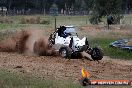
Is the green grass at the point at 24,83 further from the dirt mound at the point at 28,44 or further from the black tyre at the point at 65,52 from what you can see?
the dirt mound at the point at 28,44

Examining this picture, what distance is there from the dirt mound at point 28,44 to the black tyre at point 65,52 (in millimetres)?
1201

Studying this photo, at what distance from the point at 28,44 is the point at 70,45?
3745 mm

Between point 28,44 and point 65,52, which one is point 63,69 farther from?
point 28,44

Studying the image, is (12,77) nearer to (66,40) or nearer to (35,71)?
(35,71)

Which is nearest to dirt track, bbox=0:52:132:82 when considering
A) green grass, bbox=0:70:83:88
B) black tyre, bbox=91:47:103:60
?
green grass, bbox=0:70:83:88

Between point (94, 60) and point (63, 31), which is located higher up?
point (63, 31)

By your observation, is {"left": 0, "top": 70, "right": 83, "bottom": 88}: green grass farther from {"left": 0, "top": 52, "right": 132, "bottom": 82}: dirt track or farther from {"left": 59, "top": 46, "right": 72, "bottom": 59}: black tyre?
{"left": 59, "top": 46, "right": 72, "bottom": 59}: black tyre

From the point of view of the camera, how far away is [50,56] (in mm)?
22734

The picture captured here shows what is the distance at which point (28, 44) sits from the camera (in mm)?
24766

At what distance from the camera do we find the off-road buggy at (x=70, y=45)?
2155 cm

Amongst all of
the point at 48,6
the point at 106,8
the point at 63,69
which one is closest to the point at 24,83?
the point at 63,69

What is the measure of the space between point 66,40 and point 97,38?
12280 mm

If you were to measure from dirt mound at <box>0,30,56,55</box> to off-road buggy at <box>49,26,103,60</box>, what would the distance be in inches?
31.3

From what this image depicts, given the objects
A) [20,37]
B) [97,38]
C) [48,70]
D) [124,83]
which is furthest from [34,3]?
[124,83]
